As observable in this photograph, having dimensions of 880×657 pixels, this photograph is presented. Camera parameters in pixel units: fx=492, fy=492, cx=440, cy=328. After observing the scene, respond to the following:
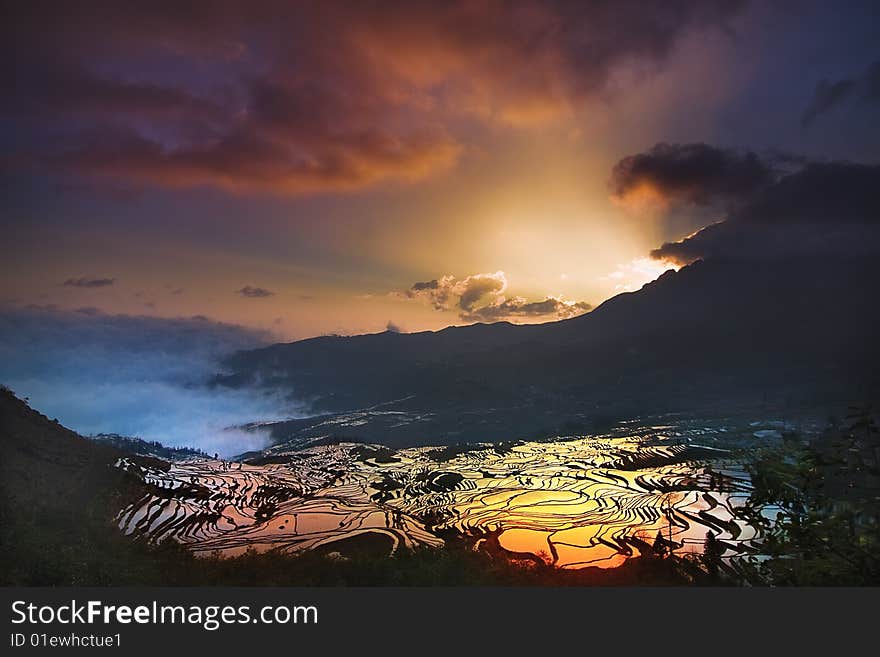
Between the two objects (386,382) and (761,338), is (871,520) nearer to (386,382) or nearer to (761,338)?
(386,382)

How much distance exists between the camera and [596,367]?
29.5 m

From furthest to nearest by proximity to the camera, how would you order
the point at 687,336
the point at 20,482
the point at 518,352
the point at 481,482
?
the point at 687,336, the point at 518,352, the point at 481,482, the point at 20,482

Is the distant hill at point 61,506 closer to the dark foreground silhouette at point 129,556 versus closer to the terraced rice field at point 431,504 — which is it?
the dark foreground silhouette at point 129,556

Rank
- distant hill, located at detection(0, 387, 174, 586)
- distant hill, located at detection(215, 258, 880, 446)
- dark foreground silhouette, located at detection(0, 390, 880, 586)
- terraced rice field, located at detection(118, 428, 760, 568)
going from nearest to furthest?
distant hill, located at detection(0, 387, 174, 586) → dark foreground silhouette, located at detection(0, 390, 880, 586) → terraced rice field, located at detection(118, 428, 760, 568) → distant hill, located at detection(215, 258, 880, 446)

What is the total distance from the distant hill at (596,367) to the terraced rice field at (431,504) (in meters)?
3.40

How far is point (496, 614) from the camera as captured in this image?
19.4 ft

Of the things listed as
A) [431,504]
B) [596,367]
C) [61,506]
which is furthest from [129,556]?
[596,367]

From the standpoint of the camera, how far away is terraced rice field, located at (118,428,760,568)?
11.3m

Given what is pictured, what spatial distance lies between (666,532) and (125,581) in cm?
1128

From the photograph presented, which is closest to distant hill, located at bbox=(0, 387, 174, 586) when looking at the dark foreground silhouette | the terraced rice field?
the dark foreground silhouette

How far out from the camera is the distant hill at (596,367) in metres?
20.8

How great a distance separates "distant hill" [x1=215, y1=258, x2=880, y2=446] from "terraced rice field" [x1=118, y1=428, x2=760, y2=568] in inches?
134

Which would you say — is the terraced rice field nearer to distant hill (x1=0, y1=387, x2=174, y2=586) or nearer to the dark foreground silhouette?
the dark foreground silhouette

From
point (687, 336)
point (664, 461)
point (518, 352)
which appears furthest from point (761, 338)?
point (664, 461)
